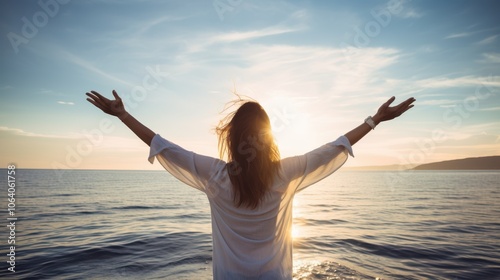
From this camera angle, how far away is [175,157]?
222 centimetres

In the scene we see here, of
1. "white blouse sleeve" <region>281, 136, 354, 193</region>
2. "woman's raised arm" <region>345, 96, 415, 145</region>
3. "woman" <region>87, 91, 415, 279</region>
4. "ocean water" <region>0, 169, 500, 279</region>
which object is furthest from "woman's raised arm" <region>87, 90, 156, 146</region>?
"ocean water" <region>0, 169, 500, 279</region>

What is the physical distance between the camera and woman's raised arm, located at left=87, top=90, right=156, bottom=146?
2.29 meters

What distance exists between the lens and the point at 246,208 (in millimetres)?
2262

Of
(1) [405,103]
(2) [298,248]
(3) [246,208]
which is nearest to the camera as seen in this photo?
(3) [246,208]

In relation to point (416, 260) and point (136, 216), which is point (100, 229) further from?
point (416, 260)

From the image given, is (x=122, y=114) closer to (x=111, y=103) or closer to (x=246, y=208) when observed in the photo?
(x=111, y=103)

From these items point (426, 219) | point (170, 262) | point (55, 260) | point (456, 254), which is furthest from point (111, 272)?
point (426, 219)

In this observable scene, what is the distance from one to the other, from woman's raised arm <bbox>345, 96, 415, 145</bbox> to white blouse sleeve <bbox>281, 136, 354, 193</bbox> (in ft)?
0.59

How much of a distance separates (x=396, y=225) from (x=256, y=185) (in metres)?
15.8

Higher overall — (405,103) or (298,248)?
(405,103)

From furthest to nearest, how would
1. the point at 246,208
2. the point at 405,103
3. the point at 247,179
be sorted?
the point at 405,103 < the point at 246,208 < the point at 247,179

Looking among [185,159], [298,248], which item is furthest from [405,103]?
[298,248]

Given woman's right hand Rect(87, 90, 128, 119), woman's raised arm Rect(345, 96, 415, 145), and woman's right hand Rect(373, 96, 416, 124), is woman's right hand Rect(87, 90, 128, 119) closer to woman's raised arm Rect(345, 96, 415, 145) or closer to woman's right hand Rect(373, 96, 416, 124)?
woman's raised arm Rect(345, 96, 415, 145)

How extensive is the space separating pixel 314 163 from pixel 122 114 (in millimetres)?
1586
